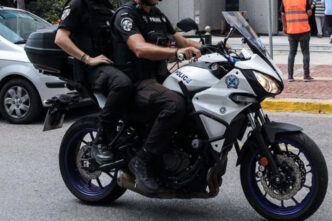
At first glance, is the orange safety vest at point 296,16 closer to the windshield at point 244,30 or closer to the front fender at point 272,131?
the windshield at point 244,30

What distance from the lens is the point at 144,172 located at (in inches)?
193

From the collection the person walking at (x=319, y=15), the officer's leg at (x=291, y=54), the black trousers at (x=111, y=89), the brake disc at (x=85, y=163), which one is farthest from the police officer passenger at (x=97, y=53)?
the person walking at (x=319, y=15)

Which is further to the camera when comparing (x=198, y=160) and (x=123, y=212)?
(x=123, y=212)

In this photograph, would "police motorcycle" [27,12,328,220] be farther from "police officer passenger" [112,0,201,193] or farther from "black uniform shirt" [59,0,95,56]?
"black uniform shirt" [59,0,95,56]

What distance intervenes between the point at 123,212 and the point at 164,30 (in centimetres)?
149

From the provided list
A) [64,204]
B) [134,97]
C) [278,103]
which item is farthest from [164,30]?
[278,103]

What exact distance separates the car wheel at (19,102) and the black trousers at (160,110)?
452 centimetres

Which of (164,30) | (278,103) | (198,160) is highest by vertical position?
(164,30)

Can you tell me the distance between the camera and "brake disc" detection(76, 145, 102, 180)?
5.46 m

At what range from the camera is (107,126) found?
5082 mm

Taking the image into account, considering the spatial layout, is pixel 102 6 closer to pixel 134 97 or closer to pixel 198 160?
pixel 134 97

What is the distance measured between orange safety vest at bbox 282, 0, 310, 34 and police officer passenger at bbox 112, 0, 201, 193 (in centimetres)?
692

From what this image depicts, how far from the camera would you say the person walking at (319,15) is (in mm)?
19703

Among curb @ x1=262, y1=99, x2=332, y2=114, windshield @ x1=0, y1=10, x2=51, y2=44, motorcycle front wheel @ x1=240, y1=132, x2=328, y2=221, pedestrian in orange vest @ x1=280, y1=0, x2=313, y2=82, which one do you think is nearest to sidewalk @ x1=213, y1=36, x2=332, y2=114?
curb @ x1=262, y1=99, x2=332, y2=114
